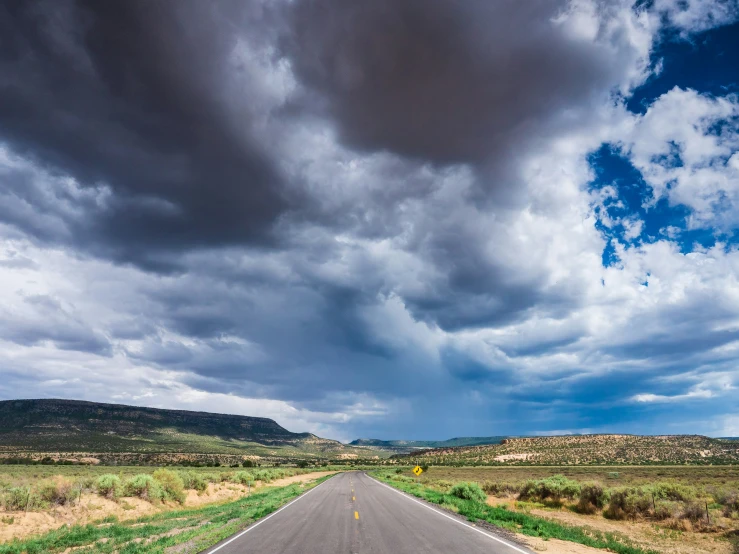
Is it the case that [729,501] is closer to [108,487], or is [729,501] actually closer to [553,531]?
[553,531]

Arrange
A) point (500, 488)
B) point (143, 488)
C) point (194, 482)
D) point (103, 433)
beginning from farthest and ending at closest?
point (103, 433)
point (500, 488)
point (194, 482)
point (143, 488)

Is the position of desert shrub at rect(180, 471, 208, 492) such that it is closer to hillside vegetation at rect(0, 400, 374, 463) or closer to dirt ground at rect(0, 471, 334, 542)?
dirt ground at rect(0, 471, 334, 542)

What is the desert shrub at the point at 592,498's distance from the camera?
25.7m

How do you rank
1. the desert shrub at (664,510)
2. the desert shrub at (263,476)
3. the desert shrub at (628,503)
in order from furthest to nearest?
the desert shrub at (263,476) < the desert shrub at (628,503) < the desert shrub at (664,510)

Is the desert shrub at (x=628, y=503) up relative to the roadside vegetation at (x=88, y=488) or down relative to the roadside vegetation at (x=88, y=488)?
up

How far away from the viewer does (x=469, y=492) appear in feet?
97.0

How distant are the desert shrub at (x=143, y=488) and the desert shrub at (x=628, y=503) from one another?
26.7 metres

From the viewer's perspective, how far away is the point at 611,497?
24109mm

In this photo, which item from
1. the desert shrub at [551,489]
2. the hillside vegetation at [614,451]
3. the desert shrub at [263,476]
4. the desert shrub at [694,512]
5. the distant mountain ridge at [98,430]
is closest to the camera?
the desert shrub at [694,512]

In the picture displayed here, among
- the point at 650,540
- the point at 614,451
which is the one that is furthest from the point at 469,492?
the point at 614,451

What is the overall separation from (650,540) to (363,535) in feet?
40.4

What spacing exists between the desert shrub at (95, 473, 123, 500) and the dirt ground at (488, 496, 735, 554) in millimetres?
23209

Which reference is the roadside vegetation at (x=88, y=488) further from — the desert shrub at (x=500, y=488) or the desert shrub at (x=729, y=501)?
the desert shrub at (x=729, y=501)

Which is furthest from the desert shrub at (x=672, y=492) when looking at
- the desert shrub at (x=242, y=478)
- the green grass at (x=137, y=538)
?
the desert shrub at (x=242, y=478)
